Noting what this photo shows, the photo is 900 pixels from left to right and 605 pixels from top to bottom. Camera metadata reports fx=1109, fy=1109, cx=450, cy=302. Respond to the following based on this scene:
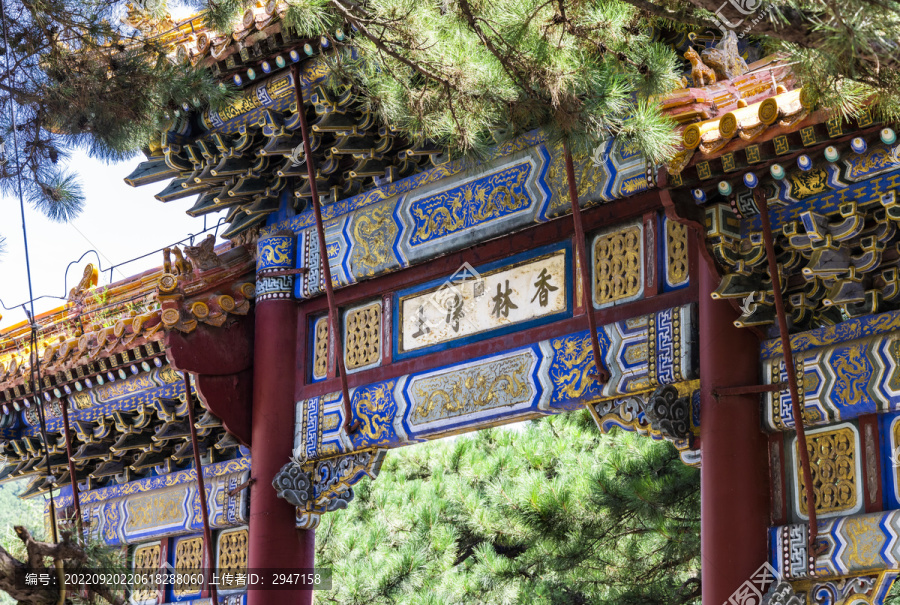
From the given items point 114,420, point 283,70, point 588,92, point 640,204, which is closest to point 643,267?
point 640,204

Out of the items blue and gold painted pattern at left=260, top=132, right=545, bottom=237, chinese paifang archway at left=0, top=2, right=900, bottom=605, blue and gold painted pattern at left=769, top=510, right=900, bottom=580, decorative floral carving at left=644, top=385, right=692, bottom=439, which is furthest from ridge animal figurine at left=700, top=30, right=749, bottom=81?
blue and gold painted pattern at left=769, top=510, right=900, bottom=580

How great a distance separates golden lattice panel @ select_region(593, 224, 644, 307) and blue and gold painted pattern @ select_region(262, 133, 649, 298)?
187 mm

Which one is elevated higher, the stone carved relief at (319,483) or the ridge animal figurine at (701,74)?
the ridge animal figurine at (701,74)

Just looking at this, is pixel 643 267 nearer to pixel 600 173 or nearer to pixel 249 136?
pixel 600 173

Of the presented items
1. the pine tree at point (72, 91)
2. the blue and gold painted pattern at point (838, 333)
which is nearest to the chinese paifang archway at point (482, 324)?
the blue and gold painted pattern at point (838, 333)

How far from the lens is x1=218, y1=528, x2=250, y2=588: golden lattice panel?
23.3ft

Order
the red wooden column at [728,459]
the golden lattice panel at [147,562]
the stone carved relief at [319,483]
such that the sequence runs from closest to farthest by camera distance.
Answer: the red wooden column at [728,459]
the stone carved relief at [319,483]
the golden lattice panel at [147,562]

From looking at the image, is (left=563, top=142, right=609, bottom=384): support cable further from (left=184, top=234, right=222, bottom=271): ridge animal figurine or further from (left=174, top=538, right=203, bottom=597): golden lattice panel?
(left=174, top=538, right=203, bottom=597): golden lattice panel

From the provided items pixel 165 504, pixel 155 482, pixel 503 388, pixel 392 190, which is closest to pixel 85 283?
pixel 155 482

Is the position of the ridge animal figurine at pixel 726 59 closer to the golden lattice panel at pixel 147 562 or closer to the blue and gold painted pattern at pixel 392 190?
the blue and gold painted pattern at pixel 392 190

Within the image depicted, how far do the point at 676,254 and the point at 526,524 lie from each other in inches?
146

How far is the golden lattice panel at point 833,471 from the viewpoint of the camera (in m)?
4.14

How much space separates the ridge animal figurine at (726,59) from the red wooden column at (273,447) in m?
2.95

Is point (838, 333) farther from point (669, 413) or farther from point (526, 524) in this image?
point (526, 524)
